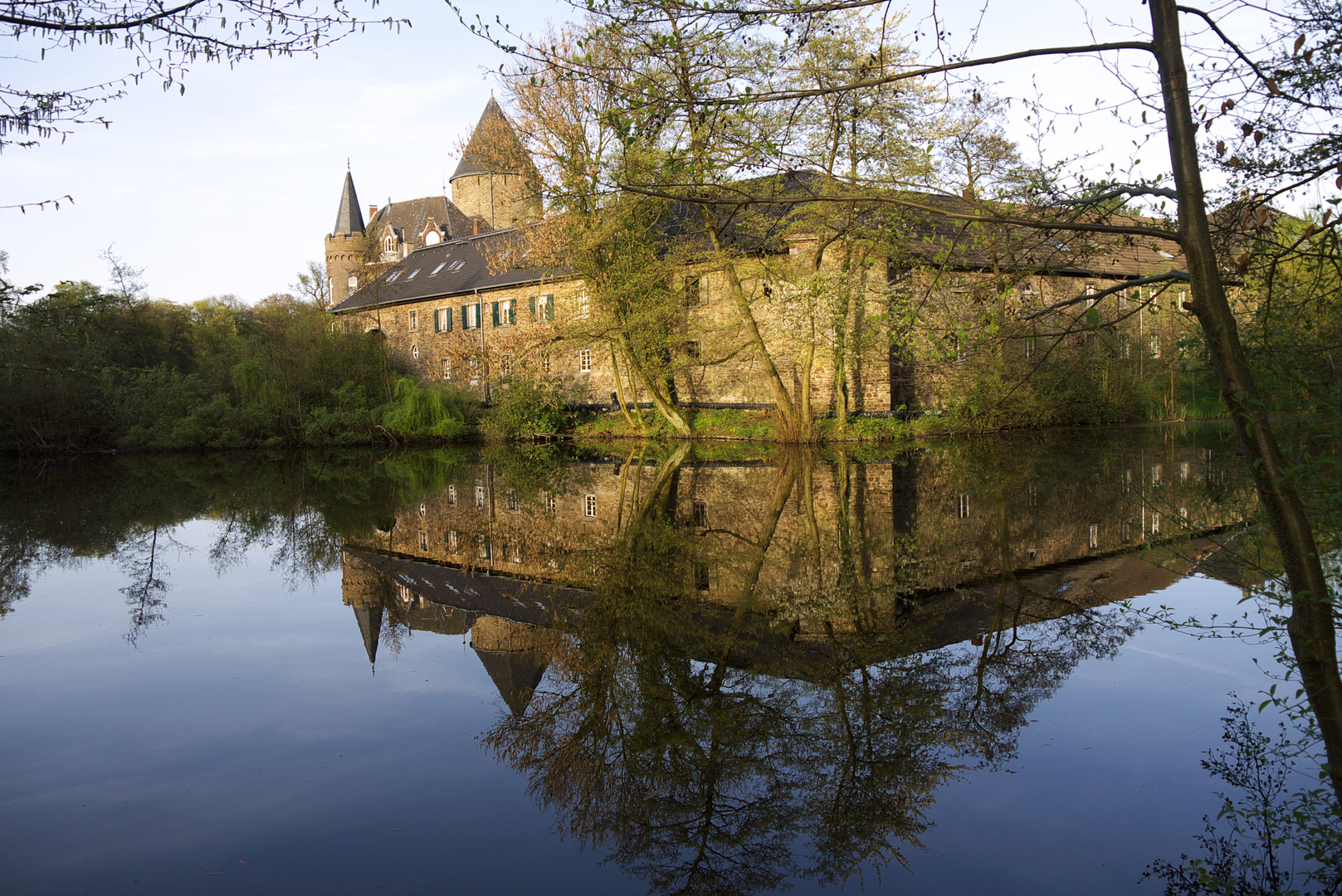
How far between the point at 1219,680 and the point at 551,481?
11.0 metres

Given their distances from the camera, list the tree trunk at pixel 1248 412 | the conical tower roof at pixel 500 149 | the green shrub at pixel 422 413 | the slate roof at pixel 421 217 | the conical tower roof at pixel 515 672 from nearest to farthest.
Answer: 1. the tree trunk at pixel 1248 412
2. the conical tower roof at pixel 515 672
3. the conical tower roof at pixel 500 149
4. the green shrub at pixel 422 413
5. the slate roof at pixel 421 217

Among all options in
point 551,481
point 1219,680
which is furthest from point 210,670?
point 551,481

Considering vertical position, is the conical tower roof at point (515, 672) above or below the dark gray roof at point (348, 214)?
below

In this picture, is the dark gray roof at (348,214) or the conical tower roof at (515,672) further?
the dark gray roof at (348,214)

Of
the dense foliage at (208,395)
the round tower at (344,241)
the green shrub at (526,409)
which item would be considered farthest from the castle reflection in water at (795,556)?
the round tower at (344,241)

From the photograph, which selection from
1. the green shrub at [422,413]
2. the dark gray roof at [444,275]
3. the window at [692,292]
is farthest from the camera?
the dark gray roof at [444,275]

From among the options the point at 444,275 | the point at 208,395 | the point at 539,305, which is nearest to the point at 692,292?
the point at 539,305

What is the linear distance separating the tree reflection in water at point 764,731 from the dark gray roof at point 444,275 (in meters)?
25.9

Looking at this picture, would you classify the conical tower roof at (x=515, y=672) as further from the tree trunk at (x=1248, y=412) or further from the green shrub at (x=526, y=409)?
the green shrub at (x=526, y=409)

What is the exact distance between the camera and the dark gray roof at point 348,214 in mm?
57188

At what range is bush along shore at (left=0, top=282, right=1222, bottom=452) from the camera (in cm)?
→ 2166

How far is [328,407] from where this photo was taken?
88.9ft

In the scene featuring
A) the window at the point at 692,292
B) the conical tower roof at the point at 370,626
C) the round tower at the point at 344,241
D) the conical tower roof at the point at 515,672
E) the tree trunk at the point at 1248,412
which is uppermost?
the round tower at the point at 344,241

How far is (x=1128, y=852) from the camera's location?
280 cm
